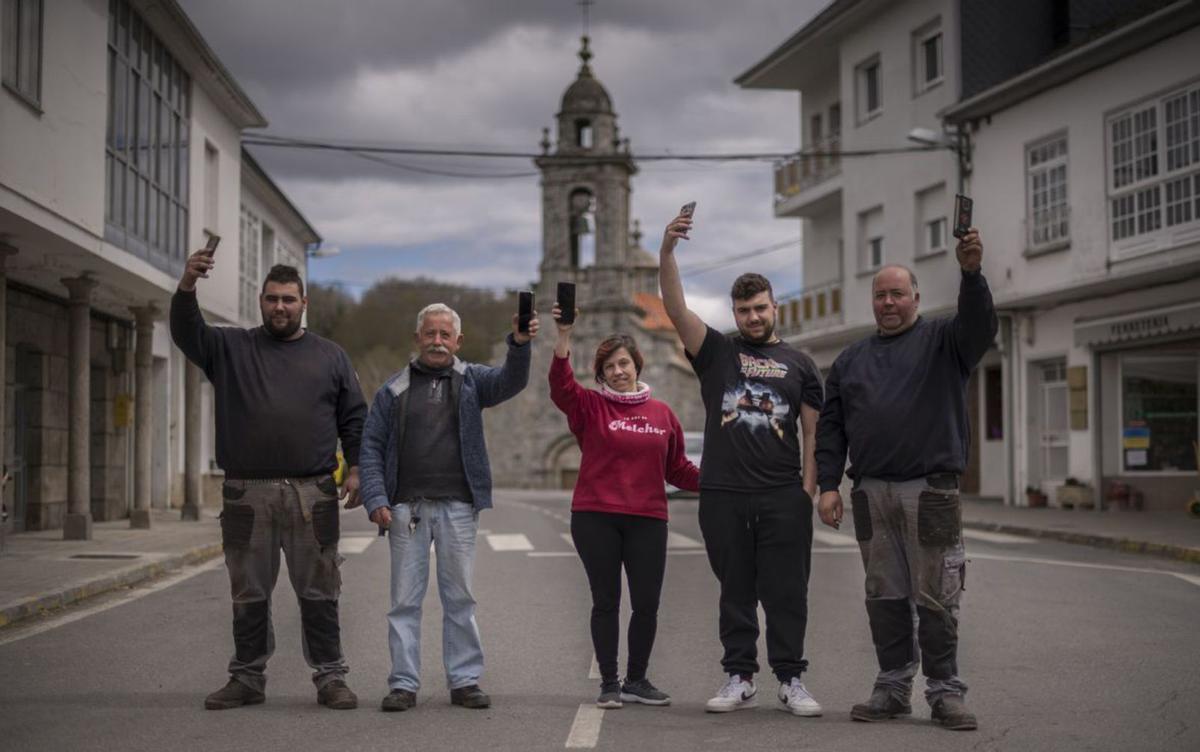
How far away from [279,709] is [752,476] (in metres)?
2.46

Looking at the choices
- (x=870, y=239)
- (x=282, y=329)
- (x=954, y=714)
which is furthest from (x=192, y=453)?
(x=954, y=714)

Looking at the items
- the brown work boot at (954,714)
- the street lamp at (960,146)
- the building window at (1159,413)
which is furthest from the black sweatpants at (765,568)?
the street lamp at (960,146)

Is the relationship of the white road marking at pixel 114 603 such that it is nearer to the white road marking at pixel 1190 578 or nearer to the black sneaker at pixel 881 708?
the black sneaker at pixel 881 708

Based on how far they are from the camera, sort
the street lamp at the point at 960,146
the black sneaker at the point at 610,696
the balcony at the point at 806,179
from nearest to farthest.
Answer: the black sneaker at the point at 610,696, the street lamp at the point at 960,146, the balcony at the point at 806,179

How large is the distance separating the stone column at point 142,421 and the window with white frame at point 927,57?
53.3 feet

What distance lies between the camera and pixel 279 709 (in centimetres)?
662

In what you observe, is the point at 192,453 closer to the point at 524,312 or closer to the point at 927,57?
the point at 927,57

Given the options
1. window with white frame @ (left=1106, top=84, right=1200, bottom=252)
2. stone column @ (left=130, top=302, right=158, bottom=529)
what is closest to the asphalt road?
stone column @ (left=130, top=302, right=158, bottom=529)

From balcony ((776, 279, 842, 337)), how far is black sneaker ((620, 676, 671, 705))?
27.0m

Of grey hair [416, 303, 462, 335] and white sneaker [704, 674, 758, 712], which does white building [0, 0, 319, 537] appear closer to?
grey hair [416, 303, 462, 335]

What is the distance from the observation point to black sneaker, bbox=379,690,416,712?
21.4ft

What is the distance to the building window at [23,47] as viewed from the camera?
47.1 feet

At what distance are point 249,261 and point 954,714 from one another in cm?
2865

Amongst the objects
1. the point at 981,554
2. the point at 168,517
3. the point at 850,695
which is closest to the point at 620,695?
the point at 850,695
